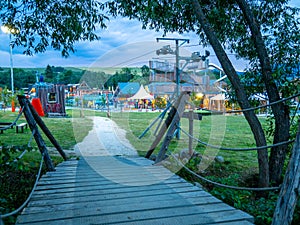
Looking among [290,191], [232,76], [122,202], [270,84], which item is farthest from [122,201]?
[270,84]

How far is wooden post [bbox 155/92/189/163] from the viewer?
378 cm

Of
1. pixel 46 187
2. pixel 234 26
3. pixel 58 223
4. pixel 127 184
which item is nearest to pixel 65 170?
pixel 46 187

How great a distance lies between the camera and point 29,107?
3.27m

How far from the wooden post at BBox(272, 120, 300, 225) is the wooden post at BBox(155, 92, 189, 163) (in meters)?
2.19

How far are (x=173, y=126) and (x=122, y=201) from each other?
65.5 inches

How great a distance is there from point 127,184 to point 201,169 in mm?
2380

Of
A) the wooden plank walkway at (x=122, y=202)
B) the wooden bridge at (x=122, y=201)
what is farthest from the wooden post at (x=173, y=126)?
the wooden plank walkway at (x=122, y=202)

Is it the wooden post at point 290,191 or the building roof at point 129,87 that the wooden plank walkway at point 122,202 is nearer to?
the wooden post at point 290,191

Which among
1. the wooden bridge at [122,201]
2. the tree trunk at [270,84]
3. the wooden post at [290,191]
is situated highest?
the tree trunk at [270,84]

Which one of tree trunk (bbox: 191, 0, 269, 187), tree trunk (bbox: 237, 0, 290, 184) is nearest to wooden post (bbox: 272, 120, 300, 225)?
tree trunk (bbox: 191, 0, 269, 187)

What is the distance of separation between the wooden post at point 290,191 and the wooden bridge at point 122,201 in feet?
1.27

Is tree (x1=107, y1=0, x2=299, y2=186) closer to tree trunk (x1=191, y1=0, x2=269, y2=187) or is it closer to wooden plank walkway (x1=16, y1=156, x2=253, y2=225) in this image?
tree trunk (x1=191, y1=0, x2=269, y2=187)

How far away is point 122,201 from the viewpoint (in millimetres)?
2354

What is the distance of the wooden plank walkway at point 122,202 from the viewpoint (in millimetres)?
1968
